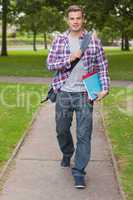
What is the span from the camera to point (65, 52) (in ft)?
21.2

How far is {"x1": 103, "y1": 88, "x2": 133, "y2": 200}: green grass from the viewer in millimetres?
6969

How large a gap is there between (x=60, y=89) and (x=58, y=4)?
3223 cm

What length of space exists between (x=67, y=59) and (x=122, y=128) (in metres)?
4.04

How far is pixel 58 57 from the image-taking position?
648 centimetres

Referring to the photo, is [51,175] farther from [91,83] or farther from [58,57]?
[58,57]

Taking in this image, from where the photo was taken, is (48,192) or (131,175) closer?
(48,192)

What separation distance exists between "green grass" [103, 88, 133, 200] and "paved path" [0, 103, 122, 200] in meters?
0.14

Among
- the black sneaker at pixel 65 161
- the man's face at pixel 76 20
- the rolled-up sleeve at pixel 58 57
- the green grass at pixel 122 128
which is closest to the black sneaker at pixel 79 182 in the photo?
the green grass at pixel 122 128

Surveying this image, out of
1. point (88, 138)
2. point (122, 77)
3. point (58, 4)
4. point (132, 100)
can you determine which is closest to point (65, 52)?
point (88, 138)

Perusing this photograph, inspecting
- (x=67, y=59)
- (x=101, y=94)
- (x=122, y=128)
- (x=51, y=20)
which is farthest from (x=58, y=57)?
(x=51, y=20)

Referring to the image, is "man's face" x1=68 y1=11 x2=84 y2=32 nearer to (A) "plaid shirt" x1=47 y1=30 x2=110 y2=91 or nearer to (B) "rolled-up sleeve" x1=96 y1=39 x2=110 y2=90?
(A) "plaid shirt" x1=47 y1=30 x2=110 y2=91

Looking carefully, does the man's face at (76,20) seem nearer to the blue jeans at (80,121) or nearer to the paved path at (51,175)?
the blue jeans at (80,121)

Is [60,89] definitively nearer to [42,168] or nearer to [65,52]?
[65,52]

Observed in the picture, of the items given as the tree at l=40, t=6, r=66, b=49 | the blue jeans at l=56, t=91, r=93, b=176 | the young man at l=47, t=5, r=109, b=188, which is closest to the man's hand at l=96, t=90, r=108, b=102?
the young man at l=47, t=5, r=109, b=188
